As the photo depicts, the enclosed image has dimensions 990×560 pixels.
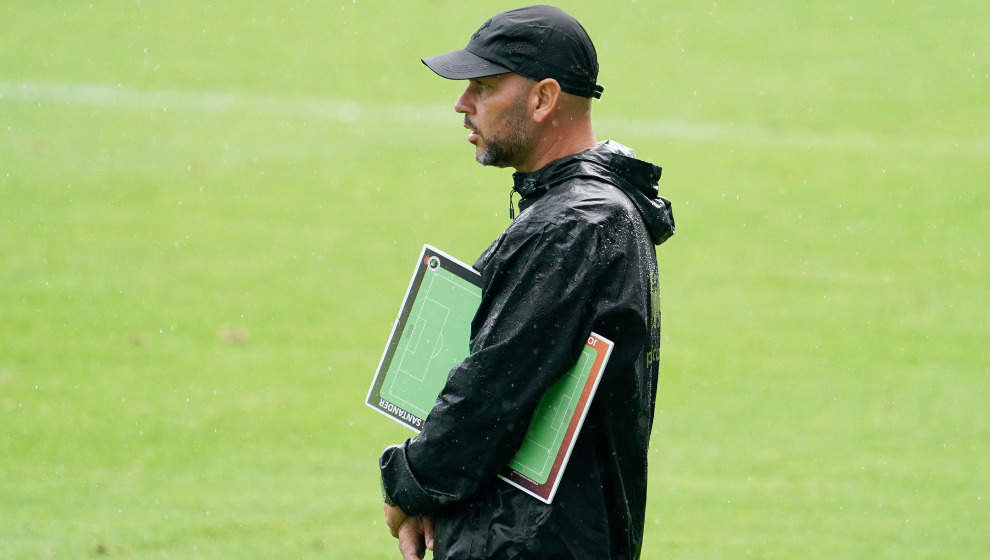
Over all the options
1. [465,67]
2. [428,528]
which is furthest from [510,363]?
[465,67]

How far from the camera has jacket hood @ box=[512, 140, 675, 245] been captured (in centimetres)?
351

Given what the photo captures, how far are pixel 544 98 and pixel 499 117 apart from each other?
0.13 m

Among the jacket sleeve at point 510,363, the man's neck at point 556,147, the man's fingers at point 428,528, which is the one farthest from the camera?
the man's neck at point 556,147

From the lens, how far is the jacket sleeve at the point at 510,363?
10.8 feet

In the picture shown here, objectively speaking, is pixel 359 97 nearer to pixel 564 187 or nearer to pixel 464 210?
pixel 464 210

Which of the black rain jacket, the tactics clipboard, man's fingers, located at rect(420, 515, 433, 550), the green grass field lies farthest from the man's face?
the green grass field

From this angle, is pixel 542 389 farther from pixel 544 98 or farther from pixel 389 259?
pixel 389 259

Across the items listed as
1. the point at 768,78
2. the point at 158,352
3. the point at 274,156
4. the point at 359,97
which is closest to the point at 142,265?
the point at 158,352

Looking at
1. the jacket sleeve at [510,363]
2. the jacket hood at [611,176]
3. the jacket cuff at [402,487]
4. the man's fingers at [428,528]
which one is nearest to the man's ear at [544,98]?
the jacket hood at [611,176]

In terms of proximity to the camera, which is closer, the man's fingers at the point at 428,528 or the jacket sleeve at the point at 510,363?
the jacket sleeve at the point at 510,363

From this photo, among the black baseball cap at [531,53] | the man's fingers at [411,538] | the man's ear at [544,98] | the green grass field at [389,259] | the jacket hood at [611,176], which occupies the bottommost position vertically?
the green grass field at [389,259]

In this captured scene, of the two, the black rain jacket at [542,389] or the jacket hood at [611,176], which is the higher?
the jacket hood at [611,176]

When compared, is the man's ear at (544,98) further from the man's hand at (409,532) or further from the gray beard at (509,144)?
the man's hand at (409,532)

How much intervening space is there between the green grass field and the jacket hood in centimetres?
374
